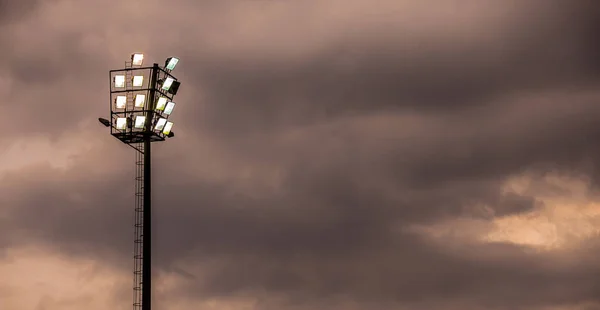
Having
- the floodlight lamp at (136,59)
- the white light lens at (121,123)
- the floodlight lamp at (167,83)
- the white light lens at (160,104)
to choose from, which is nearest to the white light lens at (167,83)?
the floodlight lamp at (167,83)

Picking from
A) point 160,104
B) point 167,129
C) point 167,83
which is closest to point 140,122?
point 160,104

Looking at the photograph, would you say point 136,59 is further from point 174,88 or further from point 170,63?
point 174,88

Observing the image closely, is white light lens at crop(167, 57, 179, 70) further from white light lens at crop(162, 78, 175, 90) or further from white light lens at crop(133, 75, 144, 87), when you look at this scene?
white light lens at crop(133, 75, 144, 87)

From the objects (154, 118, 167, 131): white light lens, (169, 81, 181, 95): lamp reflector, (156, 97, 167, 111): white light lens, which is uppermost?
(169, 81, 181, 95): lamp reflector

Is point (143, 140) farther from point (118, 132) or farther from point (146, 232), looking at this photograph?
point (146, 232)

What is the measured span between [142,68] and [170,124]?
467 cm

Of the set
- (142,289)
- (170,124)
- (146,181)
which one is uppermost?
(170,124)

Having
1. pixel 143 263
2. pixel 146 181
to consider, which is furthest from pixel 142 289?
pixel 146 181

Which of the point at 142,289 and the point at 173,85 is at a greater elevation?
the point at 173,85

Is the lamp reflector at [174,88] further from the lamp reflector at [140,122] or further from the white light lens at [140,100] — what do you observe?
the lamp reflector at [140,122]

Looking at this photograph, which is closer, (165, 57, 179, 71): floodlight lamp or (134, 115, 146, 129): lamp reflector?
(134, 115, 146, 129): lamp reflector

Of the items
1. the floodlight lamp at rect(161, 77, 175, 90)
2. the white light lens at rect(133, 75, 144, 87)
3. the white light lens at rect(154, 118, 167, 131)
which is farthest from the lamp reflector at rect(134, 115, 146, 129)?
the floodlight lamp at rect(161, 77, 175, 90)

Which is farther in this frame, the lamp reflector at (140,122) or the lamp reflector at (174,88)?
the lamp reflector at (174,88)

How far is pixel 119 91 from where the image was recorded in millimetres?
76875
